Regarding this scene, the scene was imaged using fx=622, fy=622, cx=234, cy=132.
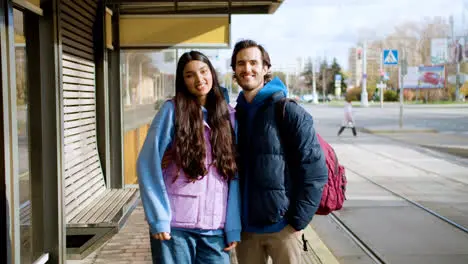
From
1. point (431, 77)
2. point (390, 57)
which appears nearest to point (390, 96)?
point (431, 77)

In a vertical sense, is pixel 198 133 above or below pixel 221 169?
above

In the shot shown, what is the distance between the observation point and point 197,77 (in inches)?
124

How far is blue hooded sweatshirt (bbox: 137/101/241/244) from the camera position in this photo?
3.02m

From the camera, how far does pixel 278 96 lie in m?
3.21

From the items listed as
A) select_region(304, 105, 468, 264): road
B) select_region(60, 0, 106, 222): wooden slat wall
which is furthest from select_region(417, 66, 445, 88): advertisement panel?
select_region(60, 0, 106, 222): wooden slat wall

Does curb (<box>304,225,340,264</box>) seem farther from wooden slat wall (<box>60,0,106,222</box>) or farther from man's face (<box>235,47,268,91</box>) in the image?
man's face (<box>235,47,268,91</box>)

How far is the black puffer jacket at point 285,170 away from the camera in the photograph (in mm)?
3107

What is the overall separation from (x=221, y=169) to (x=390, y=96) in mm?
78292

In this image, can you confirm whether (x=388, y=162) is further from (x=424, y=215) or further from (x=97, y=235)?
(x=97, y=235)

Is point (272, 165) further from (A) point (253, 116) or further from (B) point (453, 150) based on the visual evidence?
(B) point (453, 150)

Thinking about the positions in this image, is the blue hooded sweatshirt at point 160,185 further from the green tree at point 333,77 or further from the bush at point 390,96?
the green tree at point 333,77

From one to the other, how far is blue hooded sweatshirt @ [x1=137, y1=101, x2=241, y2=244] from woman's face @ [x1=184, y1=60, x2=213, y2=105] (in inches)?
4.4

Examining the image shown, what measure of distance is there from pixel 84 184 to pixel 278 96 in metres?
4.26

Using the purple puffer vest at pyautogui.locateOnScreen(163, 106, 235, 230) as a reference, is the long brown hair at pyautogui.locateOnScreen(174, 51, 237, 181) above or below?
above
